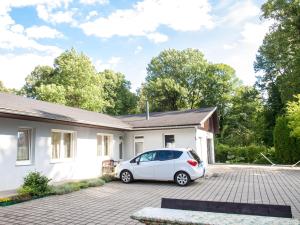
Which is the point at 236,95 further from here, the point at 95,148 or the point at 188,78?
the point at 95,148

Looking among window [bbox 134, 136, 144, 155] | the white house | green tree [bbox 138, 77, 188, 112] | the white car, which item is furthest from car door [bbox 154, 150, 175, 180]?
green tree [bbox 138, 77, 188, 112]

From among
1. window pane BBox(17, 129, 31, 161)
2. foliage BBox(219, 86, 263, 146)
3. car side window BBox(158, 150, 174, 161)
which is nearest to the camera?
window pane BBox(17, 129, 31, 161)

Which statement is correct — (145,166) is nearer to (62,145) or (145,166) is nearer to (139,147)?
(62,145)

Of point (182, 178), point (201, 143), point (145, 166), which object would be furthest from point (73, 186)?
point (201, 143)

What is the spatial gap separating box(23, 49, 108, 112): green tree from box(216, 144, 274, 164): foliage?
1710 cm

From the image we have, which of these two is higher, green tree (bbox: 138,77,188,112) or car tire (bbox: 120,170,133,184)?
green tree (bbox: 138,77,188,112)

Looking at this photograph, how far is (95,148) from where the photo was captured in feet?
55.4

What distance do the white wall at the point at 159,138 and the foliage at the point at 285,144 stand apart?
11135 millimetres

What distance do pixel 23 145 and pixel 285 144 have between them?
21.7 metres

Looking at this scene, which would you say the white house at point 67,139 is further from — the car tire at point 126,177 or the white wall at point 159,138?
the car tire at point 126,177

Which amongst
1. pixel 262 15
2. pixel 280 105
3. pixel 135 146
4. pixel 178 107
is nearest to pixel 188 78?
pixel 178 107

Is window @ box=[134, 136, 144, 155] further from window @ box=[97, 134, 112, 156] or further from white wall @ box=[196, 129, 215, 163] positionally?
white wall @ box=[196, 129, 215, 163]

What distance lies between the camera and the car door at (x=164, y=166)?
43.8ft

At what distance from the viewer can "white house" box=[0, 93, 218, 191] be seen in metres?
11.6
